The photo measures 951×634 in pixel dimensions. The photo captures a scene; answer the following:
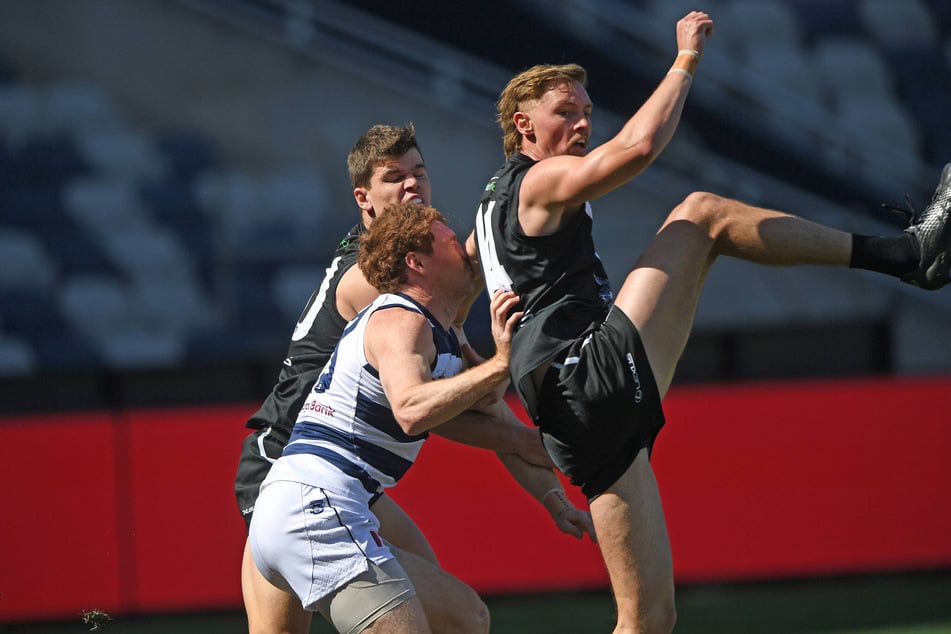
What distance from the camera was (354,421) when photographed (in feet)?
11.4

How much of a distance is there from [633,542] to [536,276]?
0.82 meters

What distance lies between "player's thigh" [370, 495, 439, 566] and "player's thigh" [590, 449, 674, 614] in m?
0.65

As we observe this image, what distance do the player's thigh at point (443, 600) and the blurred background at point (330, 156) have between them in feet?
19.5

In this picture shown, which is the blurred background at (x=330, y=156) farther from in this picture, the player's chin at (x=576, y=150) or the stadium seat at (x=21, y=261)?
the player's chin at (x=576, y=150)

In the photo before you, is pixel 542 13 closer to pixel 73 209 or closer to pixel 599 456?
pixel 73 209

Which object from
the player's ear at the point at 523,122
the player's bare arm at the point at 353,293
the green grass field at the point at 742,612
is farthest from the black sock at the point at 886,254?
the green grass field at the point at 742,612

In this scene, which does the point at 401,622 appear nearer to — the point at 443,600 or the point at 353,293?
the point at 443,600

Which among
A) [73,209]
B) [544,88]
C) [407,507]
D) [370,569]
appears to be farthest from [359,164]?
[73,209]

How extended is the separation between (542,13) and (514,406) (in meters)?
4.09

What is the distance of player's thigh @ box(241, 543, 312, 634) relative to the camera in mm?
3801

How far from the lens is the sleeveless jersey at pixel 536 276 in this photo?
358cm

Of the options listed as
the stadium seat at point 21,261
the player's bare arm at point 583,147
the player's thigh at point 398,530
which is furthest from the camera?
the stadium seat at point 21,261

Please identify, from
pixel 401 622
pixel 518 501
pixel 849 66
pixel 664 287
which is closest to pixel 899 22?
pixel 849 66

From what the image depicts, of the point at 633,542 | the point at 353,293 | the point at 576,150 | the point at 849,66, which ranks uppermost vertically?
the point at 849,66
